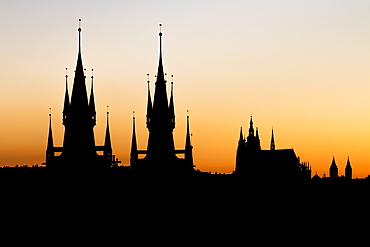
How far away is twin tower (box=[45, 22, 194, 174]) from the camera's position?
156 metres

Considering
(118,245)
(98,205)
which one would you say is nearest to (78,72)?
(98,205)

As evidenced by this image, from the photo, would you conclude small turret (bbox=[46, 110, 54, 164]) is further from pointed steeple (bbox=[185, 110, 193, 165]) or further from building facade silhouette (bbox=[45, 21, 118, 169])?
pointed steeple (bbox=[185, 110, 193, 165])

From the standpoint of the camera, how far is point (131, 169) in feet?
553

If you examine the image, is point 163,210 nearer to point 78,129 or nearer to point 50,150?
point 78,129

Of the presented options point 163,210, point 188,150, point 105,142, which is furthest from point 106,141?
point 163,210

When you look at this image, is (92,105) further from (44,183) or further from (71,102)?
(44,183)

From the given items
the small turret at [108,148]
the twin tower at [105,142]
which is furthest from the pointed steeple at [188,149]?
the small turret at [108,148]

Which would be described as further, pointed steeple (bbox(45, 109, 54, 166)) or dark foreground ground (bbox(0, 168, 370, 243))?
pointed steeple (bbox(45, 109, 54, 166))

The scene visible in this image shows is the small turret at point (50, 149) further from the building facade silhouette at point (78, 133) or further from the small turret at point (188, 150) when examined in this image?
the small turret at point (188, 150)

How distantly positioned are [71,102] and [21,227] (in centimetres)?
5315

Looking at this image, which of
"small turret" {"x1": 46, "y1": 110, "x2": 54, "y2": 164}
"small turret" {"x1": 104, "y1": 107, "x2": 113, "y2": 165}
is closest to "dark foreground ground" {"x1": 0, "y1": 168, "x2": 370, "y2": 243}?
"small turret" {"x1": 46, "y1": 110, "x2": 54, "y2": 164}

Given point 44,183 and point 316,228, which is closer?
point 316,228

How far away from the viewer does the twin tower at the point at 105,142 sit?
156m

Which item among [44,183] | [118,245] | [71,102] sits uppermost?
[71,102]
